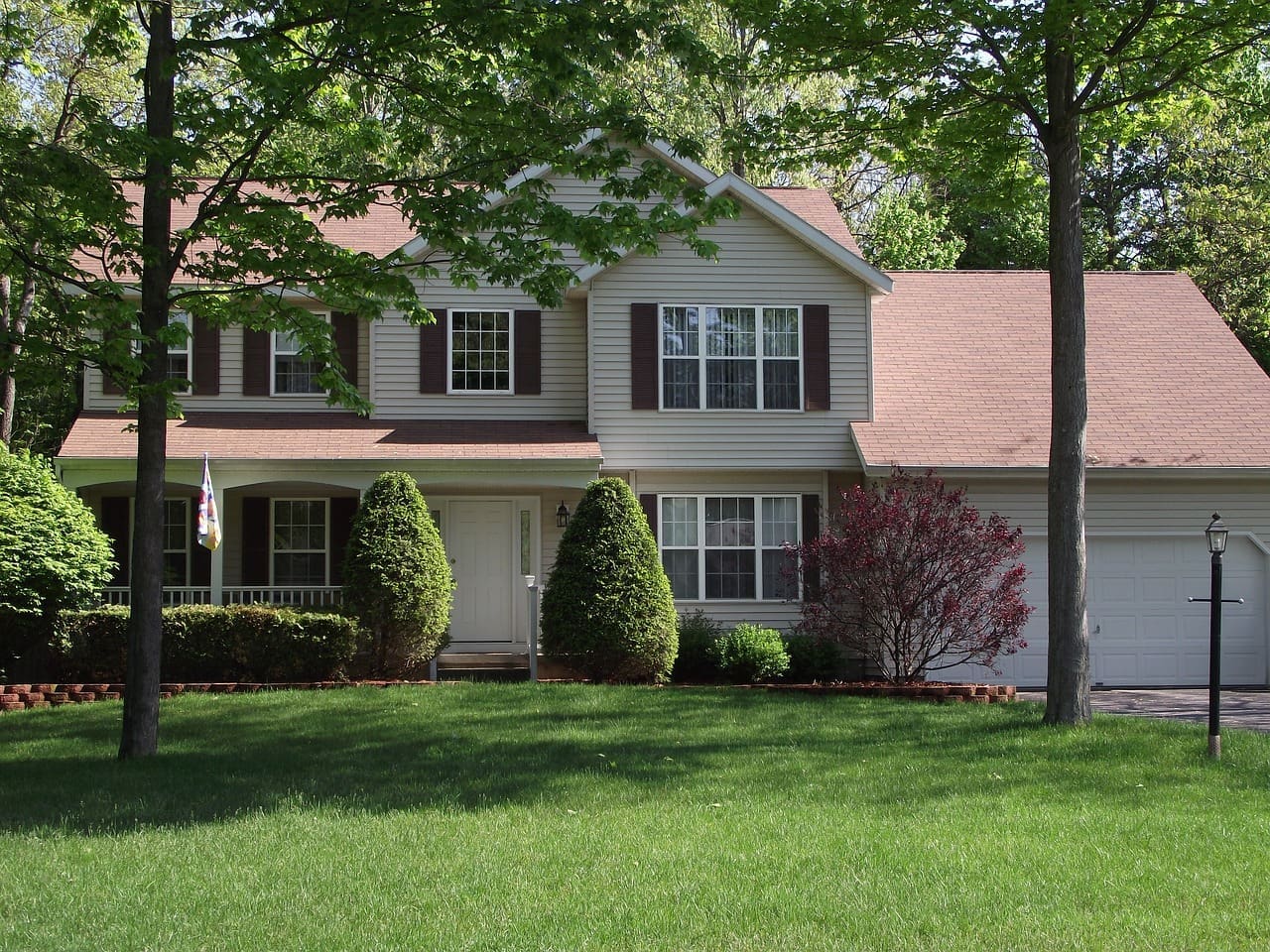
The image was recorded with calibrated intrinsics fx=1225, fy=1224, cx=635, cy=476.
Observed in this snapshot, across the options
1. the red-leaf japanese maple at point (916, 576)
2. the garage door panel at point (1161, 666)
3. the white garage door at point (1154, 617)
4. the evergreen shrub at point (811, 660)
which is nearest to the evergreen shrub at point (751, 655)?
the evergreen shrub at point (811, 660)

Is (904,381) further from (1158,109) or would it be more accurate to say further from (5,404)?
(5,404)

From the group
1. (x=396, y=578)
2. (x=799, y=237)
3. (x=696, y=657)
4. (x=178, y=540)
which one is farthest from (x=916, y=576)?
(x=178, y=540)

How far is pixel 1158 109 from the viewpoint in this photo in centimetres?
1396

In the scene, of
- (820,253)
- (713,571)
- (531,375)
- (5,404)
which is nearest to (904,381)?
(820,253)

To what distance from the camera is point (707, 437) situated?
17.6 metres

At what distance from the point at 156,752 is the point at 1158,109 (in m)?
12.5

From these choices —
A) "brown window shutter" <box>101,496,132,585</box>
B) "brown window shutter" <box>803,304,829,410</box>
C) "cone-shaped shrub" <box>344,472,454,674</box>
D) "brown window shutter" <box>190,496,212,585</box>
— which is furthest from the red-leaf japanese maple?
"brown window shutter" <box>101,496,132,585</box>

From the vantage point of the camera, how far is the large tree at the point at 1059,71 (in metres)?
11.7

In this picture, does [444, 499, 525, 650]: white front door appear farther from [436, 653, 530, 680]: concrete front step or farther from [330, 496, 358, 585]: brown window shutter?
[330, 496, 358, 585]: brown window shutter

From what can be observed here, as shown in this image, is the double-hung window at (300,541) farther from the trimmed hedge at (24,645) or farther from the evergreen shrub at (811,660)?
the evergreen shrub at (811,660)

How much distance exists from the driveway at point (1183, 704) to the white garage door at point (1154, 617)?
0.42m

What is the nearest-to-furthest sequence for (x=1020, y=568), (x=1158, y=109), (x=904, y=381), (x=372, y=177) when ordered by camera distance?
(x=372, y=177) < (x=1158, y=109) < (x=1020, y=568) < (x=904, y=381)

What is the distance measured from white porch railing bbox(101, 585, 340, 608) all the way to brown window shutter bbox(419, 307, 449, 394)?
10.7 ft

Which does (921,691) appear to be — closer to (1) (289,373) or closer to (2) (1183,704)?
(2) (1183,704)
